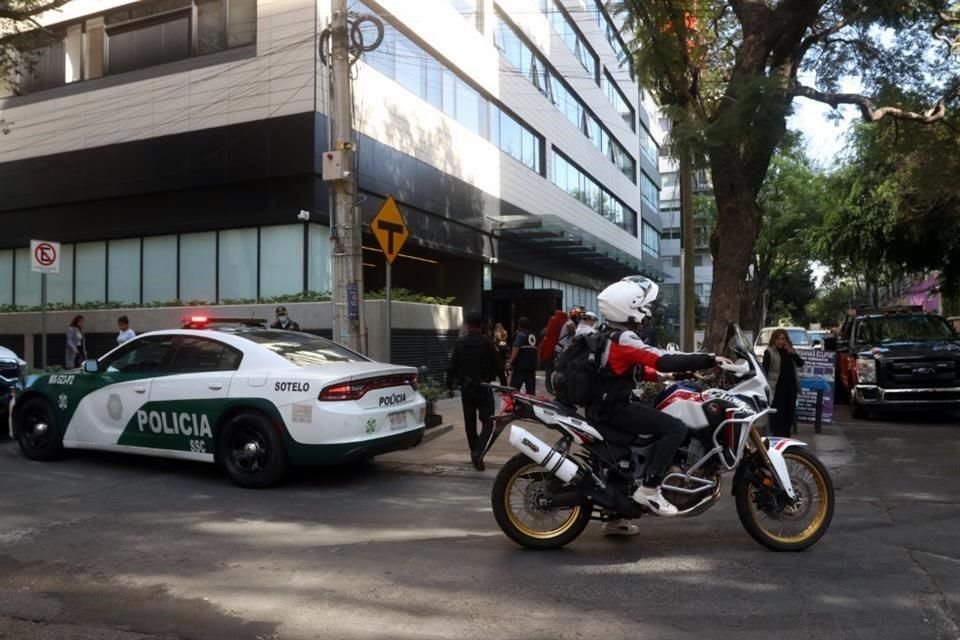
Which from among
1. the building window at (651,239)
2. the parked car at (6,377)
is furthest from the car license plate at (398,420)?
the building window at (651,239)

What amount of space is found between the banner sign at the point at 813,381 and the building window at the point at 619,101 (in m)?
29.2

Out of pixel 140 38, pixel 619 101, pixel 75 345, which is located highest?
pixel 619 101

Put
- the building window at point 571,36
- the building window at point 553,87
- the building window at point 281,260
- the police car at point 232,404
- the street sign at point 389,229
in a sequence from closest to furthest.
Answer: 1. the police car at point 232,404
2. the street sign at point 389,229
3. the building window at point 281,260
4. the building window at point 553,87
5. the building window at point 571,36

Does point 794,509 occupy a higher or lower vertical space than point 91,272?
lower

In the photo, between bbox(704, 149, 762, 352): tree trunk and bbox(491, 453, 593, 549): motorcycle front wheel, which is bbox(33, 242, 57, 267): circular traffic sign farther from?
bbox(704, 149, 762, 352): tree trunk

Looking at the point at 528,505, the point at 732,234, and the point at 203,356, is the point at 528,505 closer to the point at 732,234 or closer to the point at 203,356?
the point at 203,356

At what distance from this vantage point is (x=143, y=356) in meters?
8.06

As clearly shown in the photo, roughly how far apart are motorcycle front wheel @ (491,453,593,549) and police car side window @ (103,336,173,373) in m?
4.24

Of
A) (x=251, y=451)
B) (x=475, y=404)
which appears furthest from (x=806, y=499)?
(x=251, y=451)

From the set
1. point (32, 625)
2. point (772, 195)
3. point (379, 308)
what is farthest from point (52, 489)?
point (772, 195)

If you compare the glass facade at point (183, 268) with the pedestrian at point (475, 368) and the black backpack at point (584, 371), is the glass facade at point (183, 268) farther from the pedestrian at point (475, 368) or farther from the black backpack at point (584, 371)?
the black backpack at point (584, 371)

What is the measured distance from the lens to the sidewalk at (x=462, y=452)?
8469 millimetres

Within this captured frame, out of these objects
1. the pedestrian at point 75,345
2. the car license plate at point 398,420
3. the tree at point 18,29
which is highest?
the tree at point 18,29

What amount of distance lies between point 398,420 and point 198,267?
→ 11547mm
